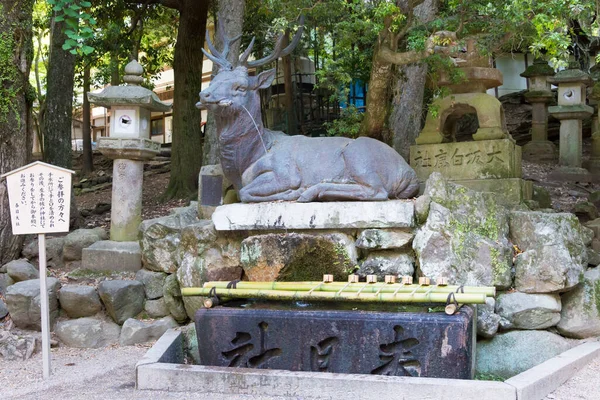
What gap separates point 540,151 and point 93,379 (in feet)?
42.9

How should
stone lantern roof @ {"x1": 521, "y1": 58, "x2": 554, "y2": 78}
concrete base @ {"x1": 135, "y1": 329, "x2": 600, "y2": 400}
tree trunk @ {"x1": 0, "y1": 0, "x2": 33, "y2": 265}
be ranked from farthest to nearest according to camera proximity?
stone lantern roof @ {"x1": 521, "y1": 58, "x2": 554, "y2": 78}, tree trunk @ {"x1": 0, "y1": 0, "x2": 33, "y2": 265}, concrete base @ {"x1": 135, "y1": 329, "x2": 600, "y2": 400}

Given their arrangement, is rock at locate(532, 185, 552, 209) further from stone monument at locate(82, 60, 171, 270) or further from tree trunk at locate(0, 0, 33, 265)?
tree trunk at locate(0, 0, 33, 265)

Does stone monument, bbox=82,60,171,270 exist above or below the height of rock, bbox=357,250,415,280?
above

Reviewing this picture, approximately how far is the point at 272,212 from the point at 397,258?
121 cm

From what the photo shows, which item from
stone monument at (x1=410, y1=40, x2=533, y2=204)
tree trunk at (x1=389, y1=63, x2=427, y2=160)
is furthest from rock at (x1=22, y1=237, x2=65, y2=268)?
tree trunk at (x1=389, y1=63, x2=427, y2=160)

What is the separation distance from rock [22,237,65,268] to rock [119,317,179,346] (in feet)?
7.08

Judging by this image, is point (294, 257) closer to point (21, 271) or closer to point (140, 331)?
point (140, 331)

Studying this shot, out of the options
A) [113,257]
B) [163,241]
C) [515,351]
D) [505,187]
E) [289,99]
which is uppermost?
[289,99]

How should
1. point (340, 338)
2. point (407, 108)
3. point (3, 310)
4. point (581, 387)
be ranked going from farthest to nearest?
point (407, 108) → point (3, 310) → point (340, 338) → point (581, 387)

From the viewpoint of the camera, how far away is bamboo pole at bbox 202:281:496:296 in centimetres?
481

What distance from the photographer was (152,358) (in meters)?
5.16

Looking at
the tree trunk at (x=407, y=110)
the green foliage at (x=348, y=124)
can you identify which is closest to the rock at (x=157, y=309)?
the green foliage at (x=348, y=124)

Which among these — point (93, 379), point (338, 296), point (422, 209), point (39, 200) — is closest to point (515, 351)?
point (422, 209)

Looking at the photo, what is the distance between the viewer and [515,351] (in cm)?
537
